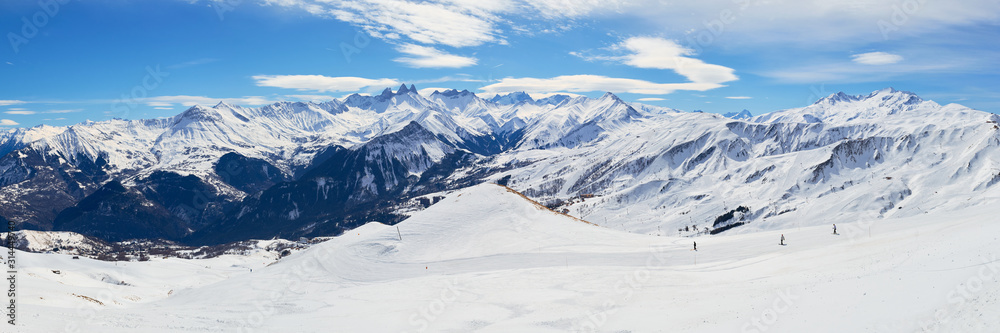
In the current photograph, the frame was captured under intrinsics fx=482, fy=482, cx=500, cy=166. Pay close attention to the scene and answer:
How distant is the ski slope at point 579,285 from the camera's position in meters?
28.1

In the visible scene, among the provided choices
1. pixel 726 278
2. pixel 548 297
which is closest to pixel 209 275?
pixel 548 297

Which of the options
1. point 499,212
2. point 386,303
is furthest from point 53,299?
point 499,212

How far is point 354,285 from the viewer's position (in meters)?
49.2

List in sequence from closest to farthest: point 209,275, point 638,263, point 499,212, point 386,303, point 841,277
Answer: point 841,277, point 386,303, point 638,263, point 499,212, point 209,275

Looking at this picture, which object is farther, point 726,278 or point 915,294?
point 726,278

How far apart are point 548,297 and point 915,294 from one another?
2279cm

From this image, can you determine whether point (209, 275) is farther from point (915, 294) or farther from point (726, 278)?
point (915, 294)

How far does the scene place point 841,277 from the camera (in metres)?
32.9

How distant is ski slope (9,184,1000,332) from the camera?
92.1 feet

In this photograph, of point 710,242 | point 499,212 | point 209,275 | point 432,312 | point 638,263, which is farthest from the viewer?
point 209,275

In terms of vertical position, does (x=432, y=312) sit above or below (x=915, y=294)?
below

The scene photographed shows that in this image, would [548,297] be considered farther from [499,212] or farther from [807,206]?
[807,206]

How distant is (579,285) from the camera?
40.8 meters

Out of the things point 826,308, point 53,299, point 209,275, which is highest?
point 826,308
